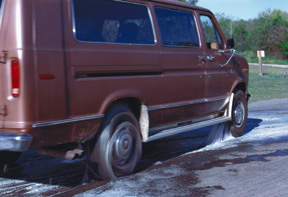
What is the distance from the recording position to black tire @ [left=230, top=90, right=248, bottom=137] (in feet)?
26.0

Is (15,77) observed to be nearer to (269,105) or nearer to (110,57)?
(110,57)

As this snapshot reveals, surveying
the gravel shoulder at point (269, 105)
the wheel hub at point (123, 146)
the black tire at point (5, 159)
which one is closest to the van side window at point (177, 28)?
the wheel hub at point (123, 146)

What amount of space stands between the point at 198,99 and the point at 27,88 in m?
3.17

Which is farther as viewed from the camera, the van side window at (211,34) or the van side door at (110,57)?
the van side window at (211,34)

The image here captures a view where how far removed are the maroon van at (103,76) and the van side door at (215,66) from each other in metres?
0.02

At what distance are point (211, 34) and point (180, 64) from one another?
4.76ft

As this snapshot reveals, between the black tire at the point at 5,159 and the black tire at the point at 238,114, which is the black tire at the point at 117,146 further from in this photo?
the black tire at the point at 238,114

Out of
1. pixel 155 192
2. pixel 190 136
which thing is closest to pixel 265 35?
pixel 190 136

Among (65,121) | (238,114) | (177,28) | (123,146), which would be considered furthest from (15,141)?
(238,114)

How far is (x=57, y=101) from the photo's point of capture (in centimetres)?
445

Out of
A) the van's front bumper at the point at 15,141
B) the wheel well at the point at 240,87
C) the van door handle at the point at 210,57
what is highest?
the van door handle at the point at 210,57

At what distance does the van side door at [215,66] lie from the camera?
277 inches

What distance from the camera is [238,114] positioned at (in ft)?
26.5

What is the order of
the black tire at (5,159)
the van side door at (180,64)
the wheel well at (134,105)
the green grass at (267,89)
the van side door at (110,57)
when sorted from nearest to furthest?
the van side door at (110,57) < the wheel well at (134,105) < the black tire at (5,159) < the van side door at (180,64) < the green grass at (267,89)
